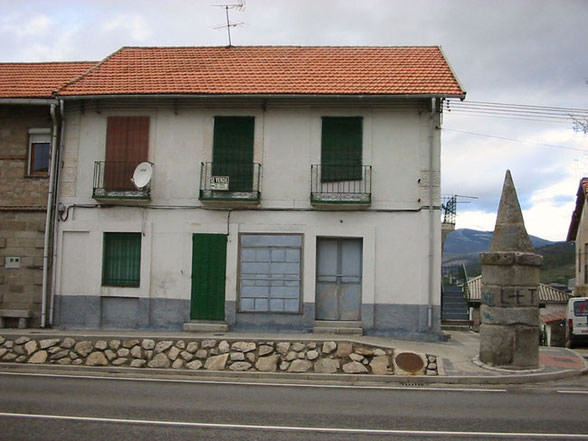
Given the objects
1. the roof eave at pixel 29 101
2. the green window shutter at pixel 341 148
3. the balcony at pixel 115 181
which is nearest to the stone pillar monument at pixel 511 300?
the green window shutter at pixel 341 148

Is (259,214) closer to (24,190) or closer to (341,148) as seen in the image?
(341,148)

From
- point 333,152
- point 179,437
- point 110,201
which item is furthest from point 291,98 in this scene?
point 179,437

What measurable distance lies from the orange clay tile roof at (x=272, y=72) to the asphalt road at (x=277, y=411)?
Result: 7935 mm

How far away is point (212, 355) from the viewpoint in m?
14.0

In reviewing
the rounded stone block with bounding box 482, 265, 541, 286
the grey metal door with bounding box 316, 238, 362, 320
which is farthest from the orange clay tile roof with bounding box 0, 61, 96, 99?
the rounded stone block with bounding box 482, 265, 541, 286

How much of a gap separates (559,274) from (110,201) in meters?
77.0

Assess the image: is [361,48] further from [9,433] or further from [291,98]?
[9,433]

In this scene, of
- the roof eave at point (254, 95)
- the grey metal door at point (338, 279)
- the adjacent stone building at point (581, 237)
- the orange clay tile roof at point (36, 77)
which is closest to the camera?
the roof eave at point (254, 95)

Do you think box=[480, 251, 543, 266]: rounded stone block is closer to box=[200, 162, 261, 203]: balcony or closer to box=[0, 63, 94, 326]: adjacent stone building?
box=[200, 162, 261, 203]: balcony

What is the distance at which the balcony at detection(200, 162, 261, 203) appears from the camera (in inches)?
639

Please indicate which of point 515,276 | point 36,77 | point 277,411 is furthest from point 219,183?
point 277,411

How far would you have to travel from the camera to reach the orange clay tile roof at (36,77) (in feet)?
56.4

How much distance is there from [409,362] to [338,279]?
383 centimetres

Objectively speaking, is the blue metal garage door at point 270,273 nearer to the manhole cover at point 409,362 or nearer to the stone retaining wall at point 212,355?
the stone retaining wall at point 212,355
